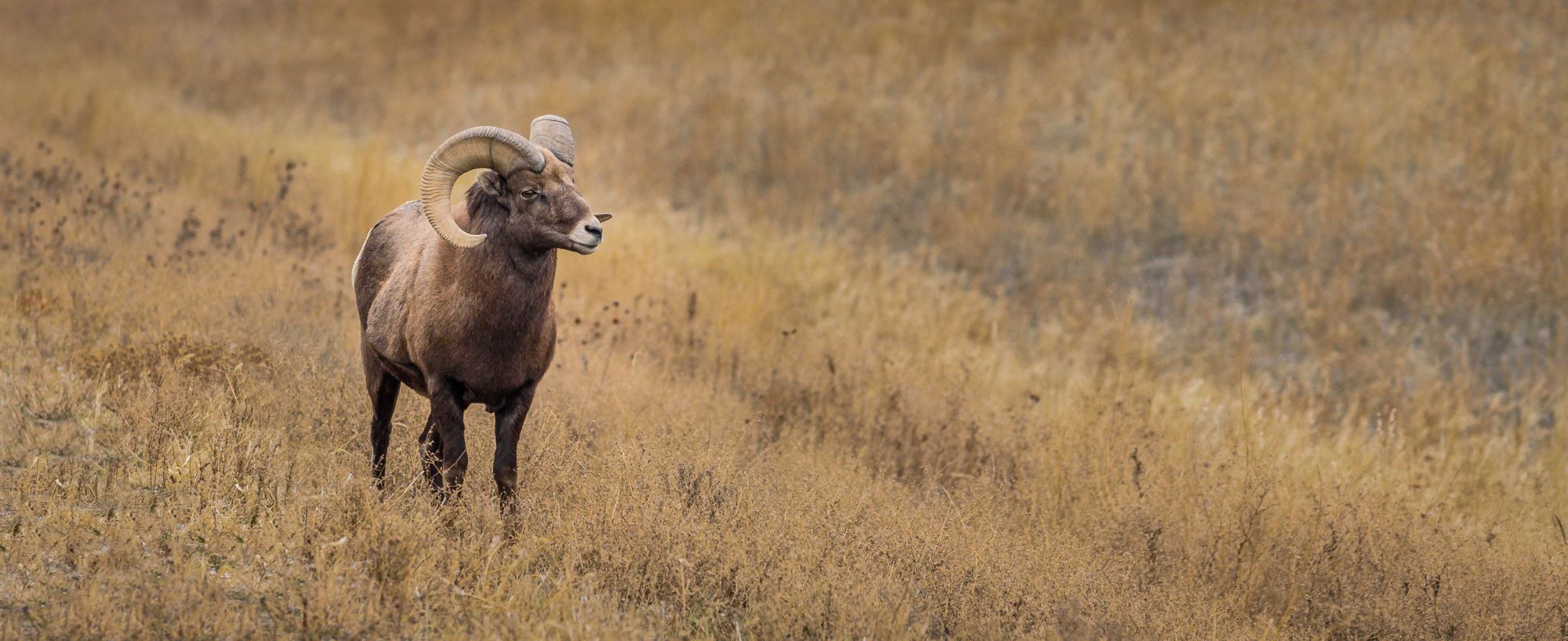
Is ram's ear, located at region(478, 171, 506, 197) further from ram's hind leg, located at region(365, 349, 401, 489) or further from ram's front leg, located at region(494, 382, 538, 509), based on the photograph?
ram's hind leg, located at region(365, 349, 401, 489)

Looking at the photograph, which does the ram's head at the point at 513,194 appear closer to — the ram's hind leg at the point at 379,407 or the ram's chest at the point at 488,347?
the ram's chest at the point at 488,347

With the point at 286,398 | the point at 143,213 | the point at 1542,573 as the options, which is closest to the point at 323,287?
the point at 143,213

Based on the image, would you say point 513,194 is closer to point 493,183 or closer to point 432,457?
point 493,183

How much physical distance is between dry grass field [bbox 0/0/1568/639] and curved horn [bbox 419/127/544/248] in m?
1.21

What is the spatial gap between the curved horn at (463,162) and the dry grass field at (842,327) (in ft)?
3.97

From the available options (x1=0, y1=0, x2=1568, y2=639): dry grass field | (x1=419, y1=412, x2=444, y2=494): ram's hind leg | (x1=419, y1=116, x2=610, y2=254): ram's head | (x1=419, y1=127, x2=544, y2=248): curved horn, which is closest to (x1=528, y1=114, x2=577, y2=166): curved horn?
(x1=419, y1=116, x2=610, y2=254): ram's head

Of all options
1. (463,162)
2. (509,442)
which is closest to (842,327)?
(509,442)

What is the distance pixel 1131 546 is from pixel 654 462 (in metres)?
2.63

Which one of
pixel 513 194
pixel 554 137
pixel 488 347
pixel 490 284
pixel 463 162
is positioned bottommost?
pixel 488 347

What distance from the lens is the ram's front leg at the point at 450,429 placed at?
4.99 metres

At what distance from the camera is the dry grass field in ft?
16.0

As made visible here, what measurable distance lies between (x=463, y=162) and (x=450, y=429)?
115cm

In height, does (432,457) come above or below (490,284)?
below

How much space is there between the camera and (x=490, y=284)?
4930 mm
